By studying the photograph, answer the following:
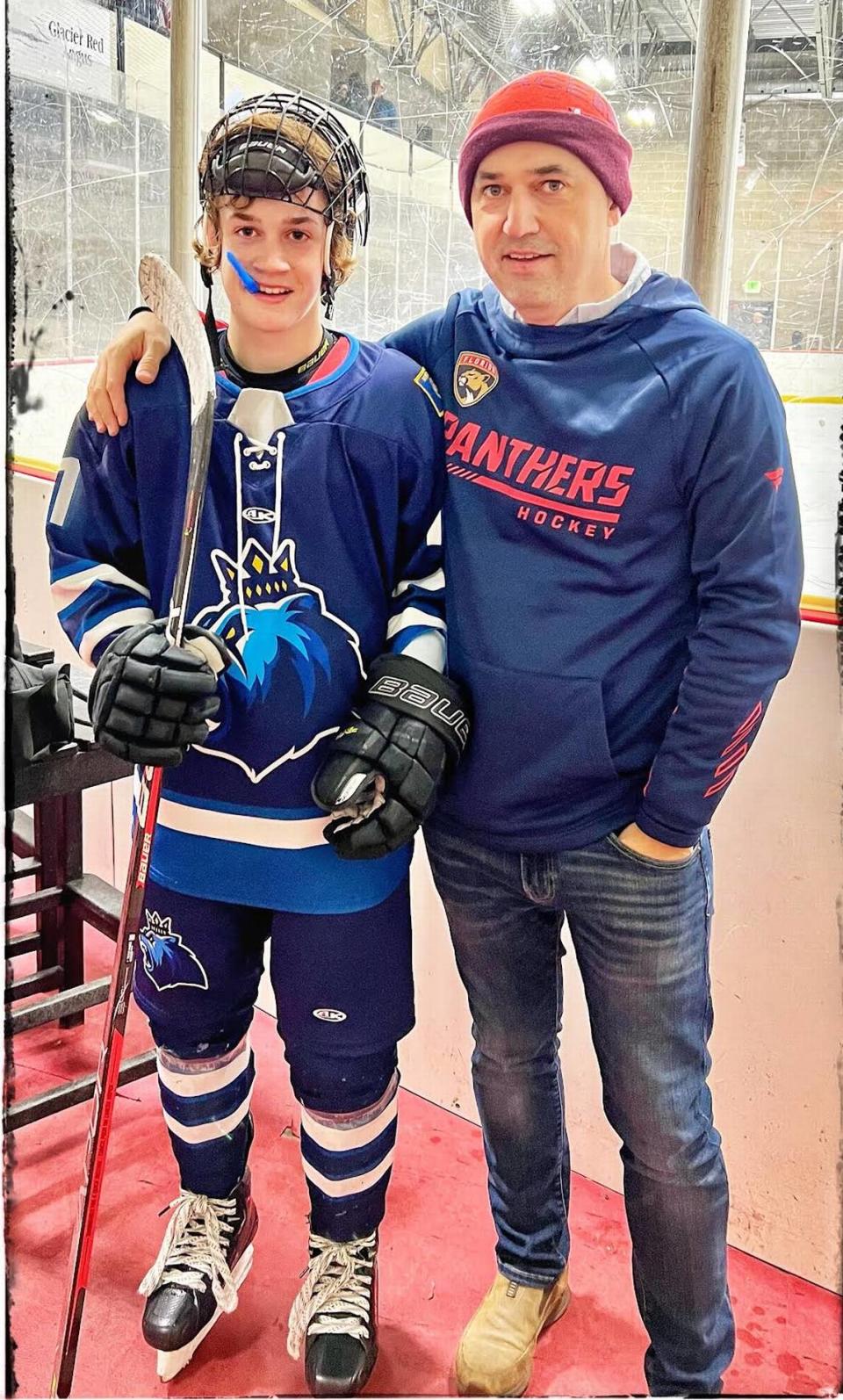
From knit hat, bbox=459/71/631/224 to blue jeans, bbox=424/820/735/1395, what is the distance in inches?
28.1

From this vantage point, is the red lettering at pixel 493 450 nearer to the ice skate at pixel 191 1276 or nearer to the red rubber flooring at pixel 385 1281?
the ice skate at pixel 191 1276

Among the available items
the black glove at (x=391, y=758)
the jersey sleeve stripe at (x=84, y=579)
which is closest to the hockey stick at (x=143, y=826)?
the jersey sleeve stripe at (x=84, y=579)

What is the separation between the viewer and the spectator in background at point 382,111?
67.9 inches

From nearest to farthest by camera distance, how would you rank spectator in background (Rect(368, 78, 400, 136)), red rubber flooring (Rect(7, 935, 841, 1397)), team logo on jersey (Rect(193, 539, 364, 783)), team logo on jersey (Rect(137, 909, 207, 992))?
1. team logo on jersey (Rect(193, 539, 364, 783))
2. team logo on jersey (Rect(137, 909, 207, 992))
3. red rubber flooring (Rect(7, 935, 841, 1397))
4. spectator in background (Rect(368, 78, 400, 136))

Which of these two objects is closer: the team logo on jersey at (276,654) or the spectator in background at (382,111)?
the team logo on jersey at (276,654)

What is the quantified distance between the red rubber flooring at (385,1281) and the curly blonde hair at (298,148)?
135 cm

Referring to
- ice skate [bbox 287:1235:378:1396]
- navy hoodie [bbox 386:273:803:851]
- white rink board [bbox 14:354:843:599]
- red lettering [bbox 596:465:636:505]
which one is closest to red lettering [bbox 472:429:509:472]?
navy hoodie [bbox 386:273:803:851]

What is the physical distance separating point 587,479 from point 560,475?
3 cm

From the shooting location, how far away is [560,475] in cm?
115

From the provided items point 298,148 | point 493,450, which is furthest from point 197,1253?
point 298,148

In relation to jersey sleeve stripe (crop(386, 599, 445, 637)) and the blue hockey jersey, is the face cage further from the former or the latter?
jersey sleeve stripe (crop(386, 599, 445, 637))

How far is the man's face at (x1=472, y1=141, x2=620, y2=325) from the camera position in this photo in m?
1.10

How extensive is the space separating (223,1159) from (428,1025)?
1.89 ft

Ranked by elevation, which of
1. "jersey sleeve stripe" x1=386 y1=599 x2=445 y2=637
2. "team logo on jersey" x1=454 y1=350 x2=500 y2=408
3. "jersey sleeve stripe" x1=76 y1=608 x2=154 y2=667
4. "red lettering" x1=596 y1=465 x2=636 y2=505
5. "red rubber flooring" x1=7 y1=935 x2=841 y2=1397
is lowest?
"red rubber flooring" x1=7 y1=935 x2=841 y2=1397
